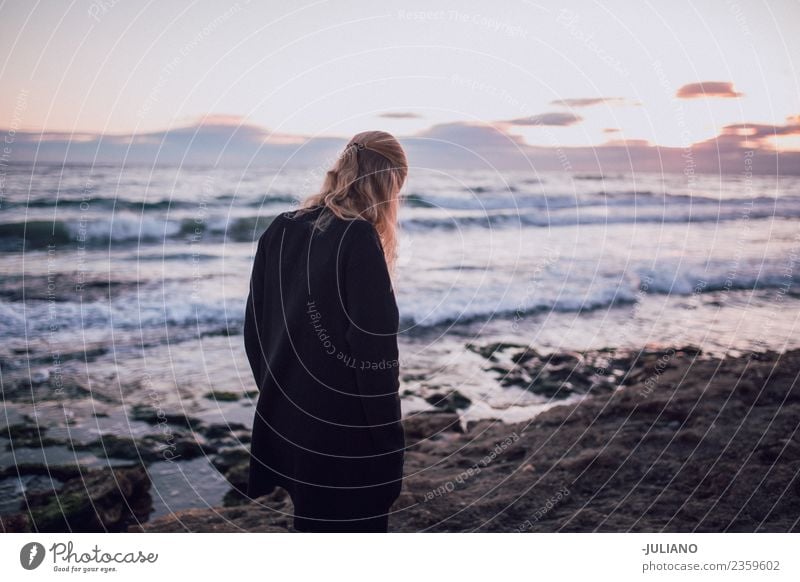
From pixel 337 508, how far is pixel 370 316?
2.51ft

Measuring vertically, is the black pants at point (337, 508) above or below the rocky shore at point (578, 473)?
above

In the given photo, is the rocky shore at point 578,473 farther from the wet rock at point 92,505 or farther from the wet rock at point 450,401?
Answer: the wet rock at point 450,401

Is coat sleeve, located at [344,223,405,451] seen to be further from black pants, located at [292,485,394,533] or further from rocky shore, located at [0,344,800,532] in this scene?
rocky shore, located at [0,344,800,532]

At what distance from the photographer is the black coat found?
92.0 inches

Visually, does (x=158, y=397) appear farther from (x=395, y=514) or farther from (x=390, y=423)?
(x=390, y=423)

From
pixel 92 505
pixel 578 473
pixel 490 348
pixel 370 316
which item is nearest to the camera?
pixel 370 316

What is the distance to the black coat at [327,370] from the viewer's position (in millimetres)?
2338

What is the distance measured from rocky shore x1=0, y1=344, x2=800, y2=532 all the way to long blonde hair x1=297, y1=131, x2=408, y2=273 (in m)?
1.74

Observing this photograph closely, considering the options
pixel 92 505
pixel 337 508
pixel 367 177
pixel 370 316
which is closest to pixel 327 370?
pixel 370 316

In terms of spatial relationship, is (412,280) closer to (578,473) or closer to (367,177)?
(578,473)

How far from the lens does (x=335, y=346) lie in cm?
240

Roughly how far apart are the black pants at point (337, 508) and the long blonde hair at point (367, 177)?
96 cm

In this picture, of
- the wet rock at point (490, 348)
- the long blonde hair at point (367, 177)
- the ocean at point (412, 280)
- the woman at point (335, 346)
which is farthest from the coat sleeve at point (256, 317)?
the wet rock at point (490, 348)

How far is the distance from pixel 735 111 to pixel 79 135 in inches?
294
